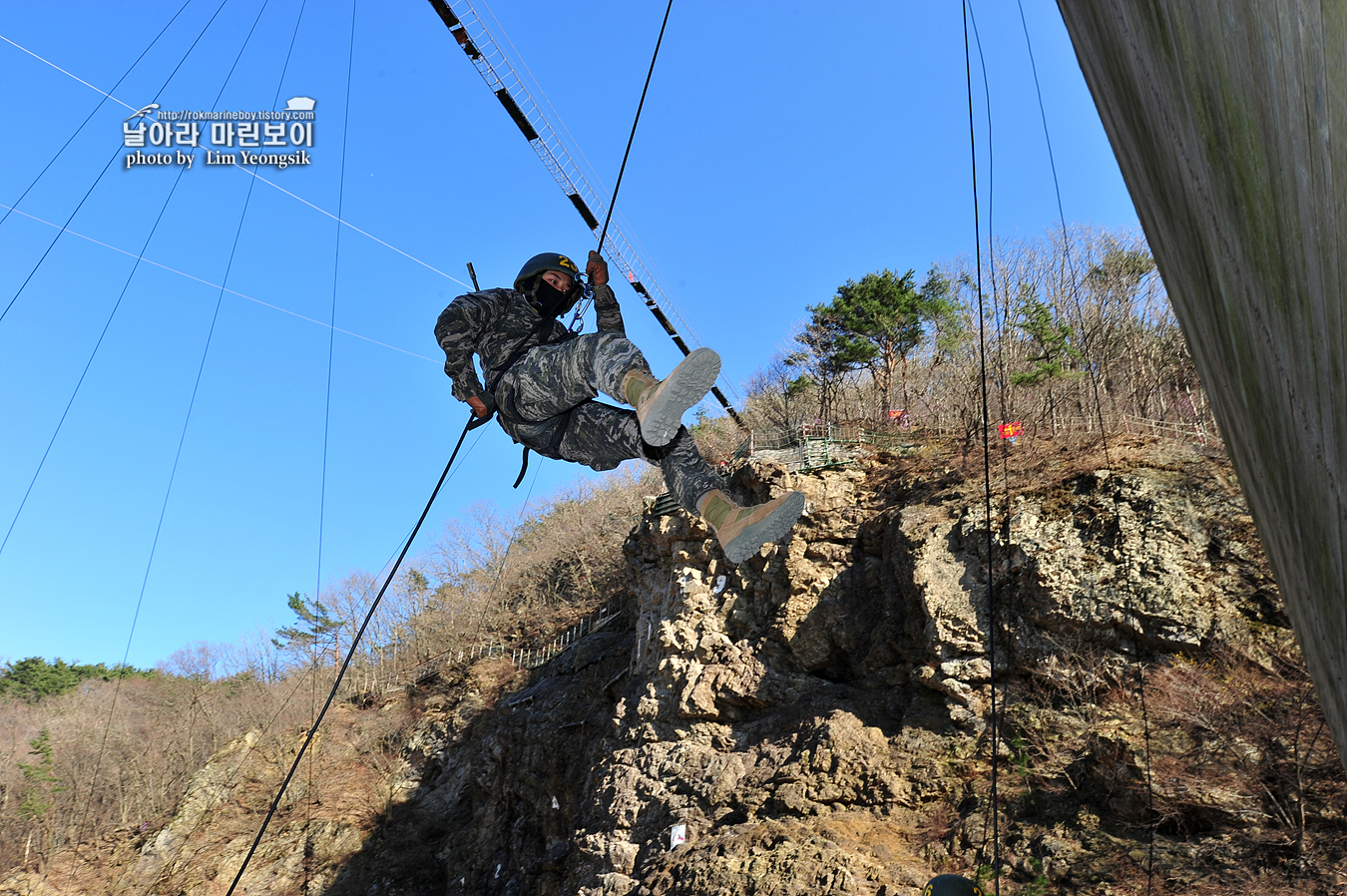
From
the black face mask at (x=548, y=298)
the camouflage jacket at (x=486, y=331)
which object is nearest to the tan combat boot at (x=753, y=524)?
the camouflage jacket at (x=486, y=331)

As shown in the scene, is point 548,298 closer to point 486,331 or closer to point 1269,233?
point 486,331

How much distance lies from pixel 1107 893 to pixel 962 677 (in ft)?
11.8

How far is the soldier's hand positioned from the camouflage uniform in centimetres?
4

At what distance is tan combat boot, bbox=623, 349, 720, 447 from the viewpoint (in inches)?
→ 145

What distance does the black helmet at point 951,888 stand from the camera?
6.26m

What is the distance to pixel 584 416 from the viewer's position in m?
5.02

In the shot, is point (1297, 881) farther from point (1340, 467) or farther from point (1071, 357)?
point (1071, 357)

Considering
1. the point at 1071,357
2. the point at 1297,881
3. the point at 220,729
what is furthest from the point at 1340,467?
the point at 220,729

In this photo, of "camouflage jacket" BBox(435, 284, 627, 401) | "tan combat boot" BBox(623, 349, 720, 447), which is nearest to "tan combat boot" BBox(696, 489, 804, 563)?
"tan combat boot" BBox(623, 349, 720, 447)

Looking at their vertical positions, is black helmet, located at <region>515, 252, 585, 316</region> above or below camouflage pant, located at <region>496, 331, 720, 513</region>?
above

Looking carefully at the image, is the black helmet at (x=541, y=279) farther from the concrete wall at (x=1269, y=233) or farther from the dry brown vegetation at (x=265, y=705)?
the dry brown vegetation at (x=265, y=705)

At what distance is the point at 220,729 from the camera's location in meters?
27.4

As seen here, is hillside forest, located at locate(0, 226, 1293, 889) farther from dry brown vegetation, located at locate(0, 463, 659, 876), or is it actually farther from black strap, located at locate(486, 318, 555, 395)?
black strap, located at locate(486, 318, 555, 395)

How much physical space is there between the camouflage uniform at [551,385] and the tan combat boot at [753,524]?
39 cm
